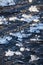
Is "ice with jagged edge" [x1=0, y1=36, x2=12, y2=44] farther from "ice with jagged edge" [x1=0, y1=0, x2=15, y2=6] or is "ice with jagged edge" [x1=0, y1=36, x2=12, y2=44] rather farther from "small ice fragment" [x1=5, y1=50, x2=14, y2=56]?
"ice with jagged edge" [x1=0, y1=0, x2=15, y2=6]

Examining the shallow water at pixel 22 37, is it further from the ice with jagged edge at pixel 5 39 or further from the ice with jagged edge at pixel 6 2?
the ice with jagged edge at pixel 6 2

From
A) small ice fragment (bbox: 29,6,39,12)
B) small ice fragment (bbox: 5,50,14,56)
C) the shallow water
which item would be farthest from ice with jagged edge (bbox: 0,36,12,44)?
small ice fragment (bbox: 29,6,39,12)

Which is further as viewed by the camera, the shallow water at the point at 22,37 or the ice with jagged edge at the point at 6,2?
the ice with jagged edge at the point at 6,2

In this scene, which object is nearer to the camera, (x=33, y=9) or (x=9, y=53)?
(x=9, y=53)

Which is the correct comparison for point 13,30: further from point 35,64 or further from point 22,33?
point 35,64

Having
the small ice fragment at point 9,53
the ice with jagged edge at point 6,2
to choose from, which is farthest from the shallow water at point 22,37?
the ice with jagged edge at point 6,2

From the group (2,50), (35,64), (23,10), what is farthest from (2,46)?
(23,10)

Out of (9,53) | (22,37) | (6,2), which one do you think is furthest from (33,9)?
(9,53)

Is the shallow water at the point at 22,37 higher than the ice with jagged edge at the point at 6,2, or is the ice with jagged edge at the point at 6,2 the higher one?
the ice with jagged edge at the point at 6,2

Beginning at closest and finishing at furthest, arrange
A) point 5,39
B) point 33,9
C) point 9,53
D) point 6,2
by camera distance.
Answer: point 9,53 → point 5,39 → point 33,9 → point 6,2

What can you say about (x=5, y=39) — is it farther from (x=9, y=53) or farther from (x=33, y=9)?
(x=33, y=9)
